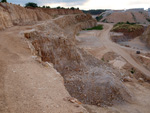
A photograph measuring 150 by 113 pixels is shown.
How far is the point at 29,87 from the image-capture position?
5262mm

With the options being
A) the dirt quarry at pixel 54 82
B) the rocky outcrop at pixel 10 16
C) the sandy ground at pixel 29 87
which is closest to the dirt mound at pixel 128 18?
the rocky outcrop at pixel 10 16

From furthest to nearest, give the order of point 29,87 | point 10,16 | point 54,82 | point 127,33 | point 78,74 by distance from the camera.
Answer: point 127,33
point 10,16
point 78,74
point 54,82
point 29,87

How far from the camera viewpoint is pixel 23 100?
4500 millimetres

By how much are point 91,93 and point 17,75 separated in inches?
231

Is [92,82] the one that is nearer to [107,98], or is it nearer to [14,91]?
[107,98]

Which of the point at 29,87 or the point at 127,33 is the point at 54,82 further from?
the point at 127,33

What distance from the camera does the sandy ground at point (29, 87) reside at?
4312 mm

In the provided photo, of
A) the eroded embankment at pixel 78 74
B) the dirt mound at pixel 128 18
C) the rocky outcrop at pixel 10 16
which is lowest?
the eroded embankment at pixel 78 74

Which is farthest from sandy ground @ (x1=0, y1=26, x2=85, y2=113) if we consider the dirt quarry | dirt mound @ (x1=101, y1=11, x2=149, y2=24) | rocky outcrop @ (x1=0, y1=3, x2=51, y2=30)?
dirt mound @ (x1=101, y1=11, x2=149, y2=24)

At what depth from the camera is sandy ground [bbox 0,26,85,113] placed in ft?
14.1

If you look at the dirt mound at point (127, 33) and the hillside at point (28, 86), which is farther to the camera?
the dirt mound at point (127, 33)

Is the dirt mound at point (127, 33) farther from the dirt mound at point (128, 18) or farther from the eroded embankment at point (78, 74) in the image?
the eroded embankment at point (78, 74)

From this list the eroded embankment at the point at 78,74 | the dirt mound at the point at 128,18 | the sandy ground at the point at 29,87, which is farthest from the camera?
the dirt mound at the point at 128,18

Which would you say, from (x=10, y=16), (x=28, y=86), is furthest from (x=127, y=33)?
(x=28, y=86)
